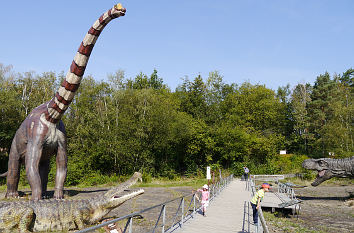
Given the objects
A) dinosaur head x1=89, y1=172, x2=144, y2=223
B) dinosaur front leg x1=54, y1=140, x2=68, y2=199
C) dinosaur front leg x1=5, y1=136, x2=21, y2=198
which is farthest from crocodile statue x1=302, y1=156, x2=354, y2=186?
dinosaur front leg x1=5, y1=136, x2=21, y2=198

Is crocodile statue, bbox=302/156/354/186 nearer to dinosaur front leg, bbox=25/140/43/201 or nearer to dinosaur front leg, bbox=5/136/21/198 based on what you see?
dinosaur front leg, bbox=25/140/43/201

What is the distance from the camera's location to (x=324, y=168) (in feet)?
53.4

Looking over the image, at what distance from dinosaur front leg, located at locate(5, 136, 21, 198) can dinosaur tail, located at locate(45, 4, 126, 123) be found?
1.91 m

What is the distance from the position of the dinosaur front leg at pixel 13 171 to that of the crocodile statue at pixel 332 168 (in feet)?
46.4

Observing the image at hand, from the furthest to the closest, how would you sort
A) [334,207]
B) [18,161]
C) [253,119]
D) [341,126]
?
[253,119] → [341,126] → [334,207] → [18,161]

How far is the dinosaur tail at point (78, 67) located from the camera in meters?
7.96

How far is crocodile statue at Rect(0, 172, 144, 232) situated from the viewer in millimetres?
6512

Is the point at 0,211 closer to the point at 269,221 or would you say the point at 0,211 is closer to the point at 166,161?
the point at 269,221

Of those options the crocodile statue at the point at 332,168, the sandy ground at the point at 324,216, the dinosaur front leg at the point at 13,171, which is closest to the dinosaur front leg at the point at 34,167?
the dinosaur front leg at the point at 13,171

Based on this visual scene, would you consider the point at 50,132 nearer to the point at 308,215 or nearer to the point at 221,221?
the point at 221,221

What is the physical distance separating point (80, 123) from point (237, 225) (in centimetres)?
2609

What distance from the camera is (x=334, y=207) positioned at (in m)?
14.0

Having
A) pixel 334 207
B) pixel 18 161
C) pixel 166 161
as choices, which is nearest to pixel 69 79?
pixel 18 161

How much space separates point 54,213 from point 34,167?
209cm
